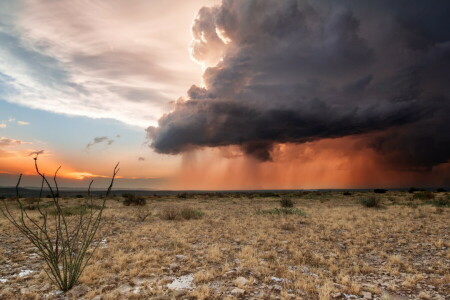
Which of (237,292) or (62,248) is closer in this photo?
(237,292)

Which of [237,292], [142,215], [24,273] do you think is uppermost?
[237,292]

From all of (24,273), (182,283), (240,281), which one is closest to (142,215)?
(24,273)

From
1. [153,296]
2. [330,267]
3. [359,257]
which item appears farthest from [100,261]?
[359,257]

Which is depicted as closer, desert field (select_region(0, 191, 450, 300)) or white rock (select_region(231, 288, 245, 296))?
white rock (select_region(231, 288, 245, 296))

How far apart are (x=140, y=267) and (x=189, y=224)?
26.7 ft

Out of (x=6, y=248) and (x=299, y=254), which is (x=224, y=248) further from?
(x=6, y=248)

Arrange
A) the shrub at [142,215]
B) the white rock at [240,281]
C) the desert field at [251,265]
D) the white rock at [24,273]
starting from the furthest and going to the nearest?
1. the shrub at [142,215]
2. the white rock at [24,273]
3. the white rock at [240,281]
4. the desert field at [251,265]

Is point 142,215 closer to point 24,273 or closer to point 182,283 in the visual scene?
point 24,273

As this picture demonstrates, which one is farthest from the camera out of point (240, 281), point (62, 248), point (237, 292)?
point (62, 248)

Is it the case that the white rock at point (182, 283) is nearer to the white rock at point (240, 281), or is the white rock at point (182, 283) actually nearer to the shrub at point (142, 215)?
Result: the white rock at point (240, 281)

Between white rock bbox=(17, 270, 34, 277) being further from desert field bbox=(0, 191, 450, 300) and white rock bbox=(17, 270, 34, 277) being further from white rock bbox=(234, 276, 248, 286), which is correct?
white rock bbox=(234, 276, 248, 286)

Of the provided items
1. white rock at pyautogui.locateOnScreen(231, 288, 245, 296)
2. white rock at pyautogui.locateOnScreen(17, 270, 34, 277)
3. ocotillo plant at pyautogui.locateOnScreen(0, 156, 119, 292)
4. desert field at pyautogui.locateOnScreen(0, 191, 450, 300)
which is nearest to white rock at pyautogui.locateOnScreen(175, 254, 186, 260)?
desert field at pyautogui.locateOnScreen(0, 191, 450, 300)

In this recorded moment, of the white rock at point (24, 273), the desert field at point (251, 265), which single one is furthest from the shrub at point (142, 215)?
the white rock at point (24, 273)

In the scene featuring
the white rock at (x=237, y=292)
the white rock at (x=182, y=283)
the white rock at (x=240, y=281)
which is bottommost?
the white rock at (x=182, y=283)
